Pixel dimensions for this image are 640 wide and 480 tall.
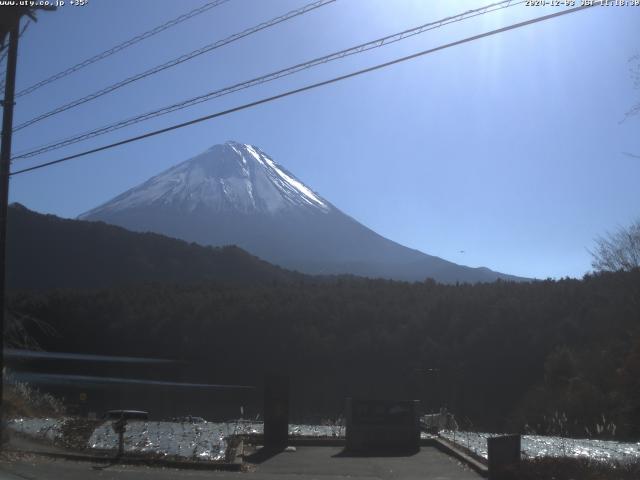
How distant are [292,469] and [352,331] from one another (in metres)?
71.5

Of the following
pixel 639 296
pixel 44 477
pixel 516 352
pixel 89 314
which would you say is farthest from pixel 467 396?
pixel 44 477

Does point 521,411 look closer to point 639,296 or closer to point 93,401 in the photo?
point 639,296

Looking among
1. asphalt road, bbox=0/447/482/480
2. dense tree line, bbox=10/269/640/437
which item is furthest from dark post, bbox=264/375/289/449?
dense tree line, bbox=10/269/640/437

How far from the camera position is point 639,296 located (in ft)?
128

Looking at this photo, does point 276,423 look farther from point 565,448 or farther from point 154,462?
point 565,448

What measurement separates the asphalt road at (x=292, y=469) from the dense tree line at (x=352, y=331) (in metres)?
35.2

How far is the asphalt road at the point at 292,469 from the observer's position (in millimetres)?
11805

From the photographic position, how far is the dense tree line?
62688 mm

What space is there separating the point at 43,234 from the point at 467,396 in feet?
234

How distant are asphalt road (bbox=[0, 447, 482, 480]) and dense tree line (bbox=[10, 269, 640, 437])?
35.2 m

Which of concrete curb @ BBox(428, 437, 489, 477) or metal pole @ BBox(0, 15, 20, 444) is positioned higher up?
metal pole @ BBox(0, 15, 20, 444)

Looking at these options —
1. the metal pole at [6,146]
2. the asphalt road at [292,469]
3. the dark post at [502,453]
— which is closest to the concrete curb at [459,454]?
the asphalt road at [292,469]

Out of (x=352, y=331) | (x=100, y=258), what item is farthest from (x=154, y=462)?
(x=100, y=258)

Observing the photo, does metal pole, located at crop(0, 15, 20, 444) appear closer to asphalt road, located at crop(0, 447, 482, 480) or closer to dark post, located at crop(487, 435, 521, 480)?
asphalt road, located at crop(0, 447, 482, 480)
